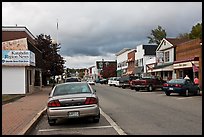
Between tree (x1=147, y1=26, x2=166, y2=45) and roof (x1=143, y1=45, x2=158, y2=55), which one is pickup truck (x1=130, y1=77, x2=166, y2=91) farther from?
tree (x1=147, y1=26, x2=166, y2=45)

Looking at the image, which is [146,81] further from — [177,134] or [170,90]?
[177,134]

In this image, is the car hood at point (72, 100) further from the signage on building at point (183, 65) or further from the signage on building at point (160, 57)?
the signage on building at point (160, 57)

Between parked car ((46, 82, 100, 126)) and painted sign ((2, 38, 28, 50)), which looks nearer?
parked car ((46, 82, 100, 126))

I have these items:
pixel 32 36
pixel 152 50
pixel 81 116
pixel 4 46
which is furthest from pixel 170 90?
pixel 152 50

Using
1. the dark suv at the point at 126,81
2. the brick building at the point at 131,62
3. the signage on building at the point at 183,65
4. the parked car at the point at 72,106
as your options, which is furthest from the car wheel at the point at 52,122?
the brick building at the point at 131,62

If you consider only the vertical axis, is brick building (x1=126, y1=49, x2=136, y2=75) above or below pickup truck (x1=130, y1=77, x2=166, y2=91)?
above

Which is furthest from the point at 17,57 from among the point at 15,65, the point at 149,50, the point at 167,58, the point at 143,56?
the point at 149,50

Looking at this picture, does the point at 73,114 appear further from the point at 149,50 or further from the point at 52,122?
the point at 149,50

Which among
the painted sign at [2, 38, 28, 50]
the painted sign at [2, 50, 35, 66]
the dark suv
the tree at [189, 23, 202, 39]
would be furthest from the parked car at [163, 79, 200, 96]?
the tree at [189, 23, 202, 39]

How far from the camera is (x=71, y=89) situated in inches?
486

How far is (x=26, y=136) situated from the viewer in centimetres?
979

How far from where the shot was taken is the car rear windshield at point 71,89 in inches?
476

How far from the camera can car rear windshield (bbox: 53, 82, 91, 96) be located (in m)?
12.1

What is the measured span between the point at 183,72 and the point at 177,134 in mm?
34841
